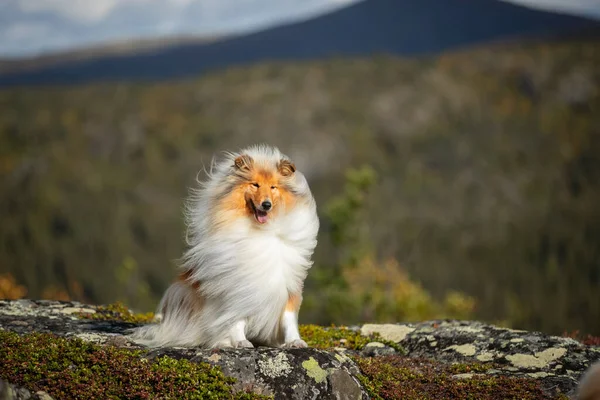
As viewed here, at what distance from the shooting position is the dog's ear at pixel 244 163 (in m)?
7.96

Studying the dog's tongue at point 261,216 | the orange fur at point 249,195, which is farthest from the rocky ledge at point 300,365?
the orange fur at point 249,195

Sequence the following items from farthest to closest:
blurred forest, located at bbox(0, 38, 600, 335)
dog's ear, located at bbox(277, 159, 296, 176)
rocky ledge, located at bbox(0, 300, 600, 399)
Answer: blurred forest, located at bbox(0, 38, 600, 335), dog's ear, located at bbox(277, 159, 296, 176), rocky ledge, located at bbox(0, 300, 600, 399)

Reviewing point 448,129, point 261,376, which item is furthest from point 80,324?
point 448,129

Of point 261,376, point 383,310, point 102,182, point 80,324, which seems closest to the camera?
point 261,376

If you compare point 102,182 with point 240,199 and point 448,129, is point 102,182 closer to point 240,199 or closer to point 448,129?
point 448,129

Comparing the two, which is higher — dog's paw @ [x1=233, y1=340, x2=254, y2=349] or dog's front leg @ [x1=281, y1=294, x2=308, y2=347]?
dog's front leg @ [x1=281, y1=294, x2=308, y2=347]

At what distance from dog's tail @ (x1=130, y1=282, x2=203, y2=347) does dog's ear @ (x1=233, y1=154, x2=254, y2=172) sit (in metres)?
1.48

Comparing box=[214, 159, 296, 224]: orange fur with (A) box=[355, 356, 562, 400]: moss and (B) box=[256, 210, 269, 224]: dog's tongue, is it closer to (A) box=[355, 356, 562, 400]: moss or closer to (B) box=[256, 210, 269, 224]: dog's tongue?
(B) box=[256, 210, 269, 224]: dog's tongue

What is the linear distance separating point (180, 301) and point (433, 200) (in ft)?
365

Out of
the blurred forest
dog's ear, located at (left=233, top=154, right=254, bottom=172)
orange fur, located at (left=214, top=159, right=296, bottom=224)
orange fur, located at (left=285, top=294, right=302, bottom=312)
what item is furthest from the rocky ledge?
the blurred forest

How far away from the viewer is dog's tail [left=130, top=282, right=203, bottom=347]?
7980 millimetres

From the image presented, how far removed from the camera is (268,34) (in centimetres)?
16788

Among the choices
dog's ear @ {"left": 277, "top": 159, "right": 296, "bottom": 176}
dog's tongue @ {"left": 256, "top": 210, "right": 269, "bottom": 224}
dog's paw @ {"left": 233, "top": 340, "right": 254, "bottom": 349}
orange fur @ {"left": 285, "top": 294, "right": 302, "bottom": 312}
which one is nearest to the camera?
dog's paw @ {"left": 233, "top": 340, "right": 254, "bottom": 349}

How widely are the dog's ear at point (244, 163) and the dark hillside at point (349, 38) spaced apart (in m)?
152
